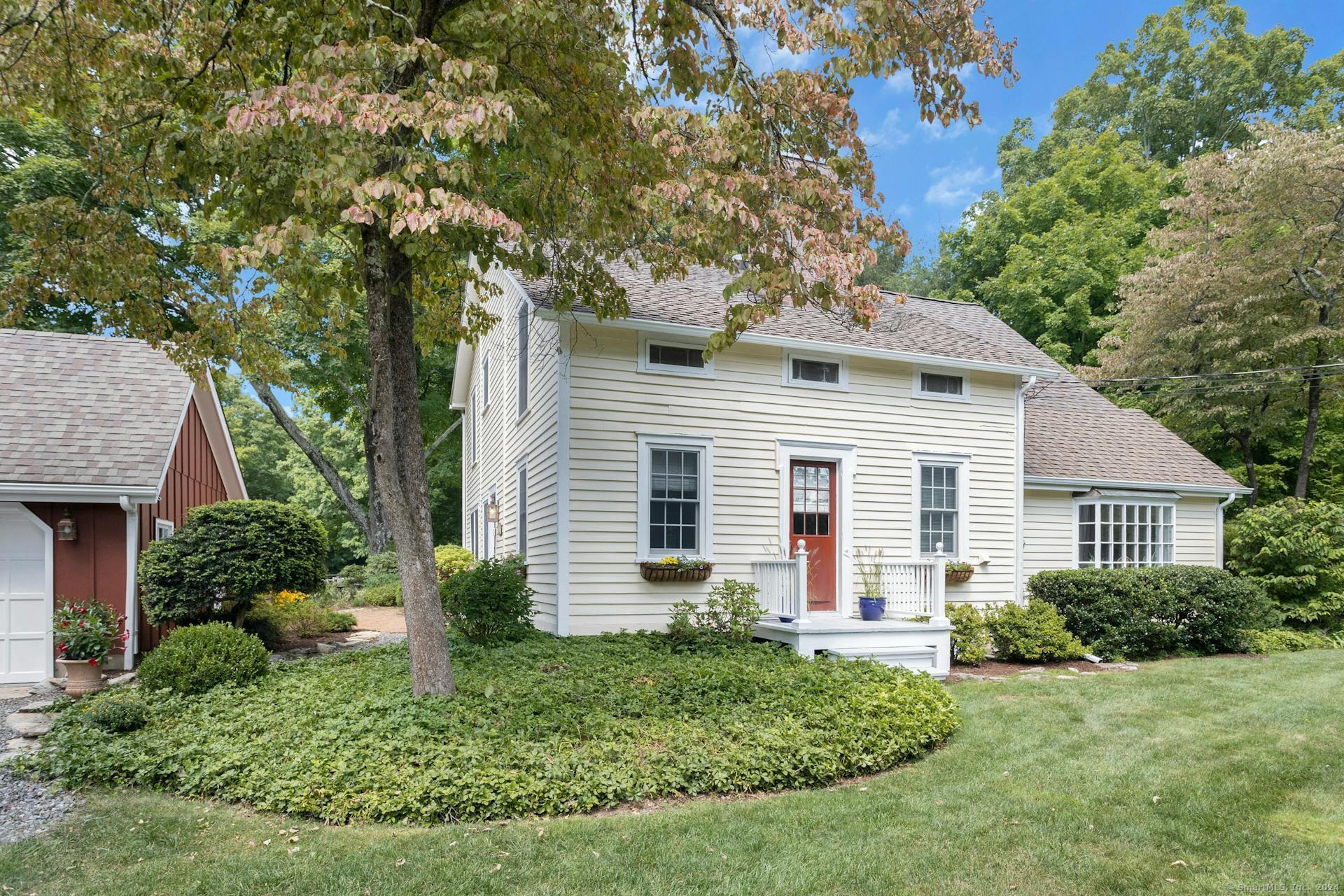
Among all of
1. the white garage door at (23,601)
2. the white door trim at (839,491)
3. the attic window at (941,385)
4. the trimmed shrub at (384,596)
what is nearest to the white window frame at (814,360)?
the white door trim at (839,491)

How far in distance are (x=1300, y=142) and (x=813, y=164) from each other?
14.6 meters

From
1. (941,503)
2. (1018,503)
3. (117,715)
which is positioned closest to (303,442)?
(117,715)

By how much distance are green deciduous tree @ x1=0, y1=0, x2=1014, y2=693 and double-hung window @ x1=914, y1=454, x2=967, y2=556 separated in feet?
17.3

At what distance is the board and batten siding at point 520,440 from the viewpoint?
9.92m

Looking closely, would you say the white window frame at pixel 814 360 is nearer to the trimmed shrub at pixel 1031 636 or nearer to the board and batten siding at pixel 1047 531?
the trimmed shrub at pixel 1031 636

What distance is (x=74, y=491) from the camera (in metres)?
9.35

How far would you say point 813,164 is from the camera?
798 cm

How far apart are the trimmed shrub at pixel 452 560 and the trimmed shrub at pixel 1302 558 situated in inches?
565

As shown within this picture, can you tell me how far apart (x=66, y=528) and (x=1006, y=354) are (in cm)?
1269

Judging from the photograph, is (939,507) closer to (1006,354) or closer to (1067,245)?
(1006,354)

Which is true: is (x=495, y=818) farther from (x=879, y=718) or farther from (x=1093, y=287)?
(x=1093, y=287)

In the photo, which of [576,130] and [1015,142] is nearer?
[576,130]

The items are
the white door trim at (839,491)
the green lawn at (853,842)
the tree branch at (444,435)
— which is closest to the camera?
the green lawn at (853,842)

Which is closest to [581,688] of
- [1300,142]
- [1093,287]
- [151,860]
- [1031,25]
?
[151,860]
